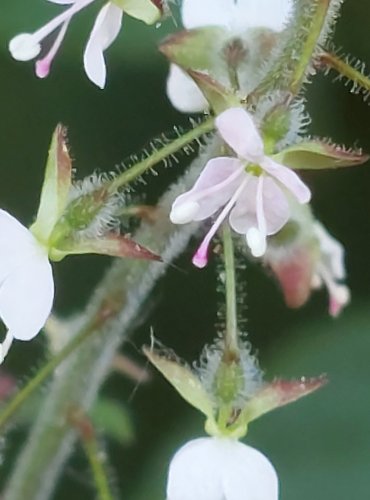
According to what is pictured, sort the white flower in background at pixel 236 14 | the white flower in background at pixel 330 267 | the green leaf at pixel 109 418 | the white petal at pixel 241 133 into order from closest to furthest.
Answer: the white petal at pixel 241 133 < the white flower in background at pixel 236 14 < the white flower in background at pixel 330 267 < the green leaf at pixel 109 418

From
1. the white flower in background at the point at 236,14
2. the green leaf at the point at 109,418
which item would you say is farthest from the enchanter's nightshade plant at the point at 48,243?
the green leaf at the point at 109,418

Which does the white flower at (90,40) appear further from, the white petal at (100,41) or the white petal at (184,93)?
the white petal at (184,93)

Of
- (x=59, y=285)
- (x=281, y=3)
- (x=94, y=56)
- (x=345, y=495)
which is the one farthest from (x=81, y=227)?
(x=59, y=285)

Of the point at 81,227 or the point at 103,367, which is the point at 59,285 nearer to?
the point at 103,367

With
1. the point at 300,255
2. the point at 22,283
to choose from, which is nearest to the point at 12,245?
the point at 22,283

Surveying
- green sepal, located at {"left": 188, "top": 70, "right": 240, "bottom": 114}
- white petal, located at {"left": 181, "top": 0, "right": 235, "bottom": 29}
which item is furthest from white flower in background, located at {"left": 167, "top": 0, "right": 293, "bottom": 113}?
green sepal, located at {"left": 188, "top": 70, "right": 240, "bottom": 114}

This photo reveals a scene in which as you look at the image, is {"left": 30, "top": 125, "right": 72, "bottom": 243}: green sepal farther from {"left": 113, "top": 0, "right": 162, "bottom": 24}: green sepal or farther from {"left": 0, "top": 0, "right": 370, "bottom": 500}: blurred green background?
{"left": 0, "top": 0, "right": 370, "bottom": 500}: blurred green background

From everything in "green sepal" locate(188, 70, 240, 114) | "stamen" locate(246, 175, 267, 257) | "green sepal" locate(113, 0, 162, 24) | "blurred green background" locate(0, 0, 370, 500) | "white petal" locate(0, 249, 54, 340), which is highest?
"blurred green background" locate(0, 0, 370, 500)
